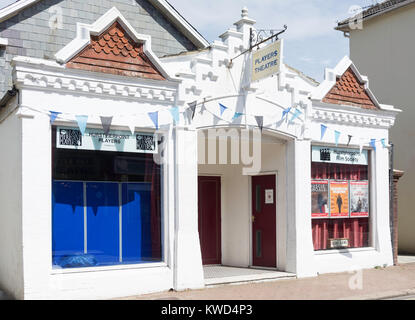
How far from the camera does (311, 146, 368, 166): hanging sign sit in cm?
1247

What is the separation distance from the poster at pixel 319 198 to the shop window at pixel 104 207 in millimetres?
4042

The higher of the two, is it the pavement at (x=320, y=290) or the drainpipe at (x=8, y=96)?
the drainpipe at (x=8, y=96)

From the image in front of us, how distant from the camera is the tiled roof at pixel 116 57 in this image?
923 centimetres

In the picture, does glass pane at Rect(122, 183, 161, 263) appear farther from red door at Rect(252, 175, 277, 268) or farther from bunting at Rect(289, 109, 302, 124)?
bunting at Rect(289, 109, 302, 124)

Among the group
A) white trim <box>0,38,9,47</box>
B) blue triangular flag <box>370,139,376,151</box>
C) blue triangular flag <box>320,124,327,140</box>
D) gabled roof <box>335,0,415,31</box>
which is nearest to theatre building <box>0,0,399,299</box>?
blue triangular flag <box>370,139,376,151</box>

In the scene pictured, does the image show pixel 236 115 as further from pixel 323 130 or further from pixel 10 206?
pixel 10 206

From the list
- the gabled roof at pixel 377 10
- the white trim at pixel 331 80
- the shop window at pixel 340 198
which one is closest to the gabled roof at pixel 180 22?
the white trim at pixel 331 80

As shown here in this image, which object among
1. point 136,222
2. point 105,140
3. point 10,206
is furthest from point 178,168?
point 10,206

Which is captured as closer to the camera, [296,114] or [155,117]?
[155,117]

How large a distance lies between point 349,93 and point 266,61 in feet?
11.6

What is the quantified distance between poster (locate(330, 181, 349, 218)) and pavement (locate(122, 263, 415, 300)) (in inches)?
60.7

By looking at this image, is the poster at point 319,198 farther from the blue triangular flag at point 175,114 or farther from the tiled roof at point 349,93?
the blue triangular flag at point 175,114

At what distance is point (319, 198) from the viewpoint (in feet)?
40.9

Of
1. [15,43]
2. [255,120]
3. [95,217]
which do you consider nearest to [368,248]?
[255,120]
